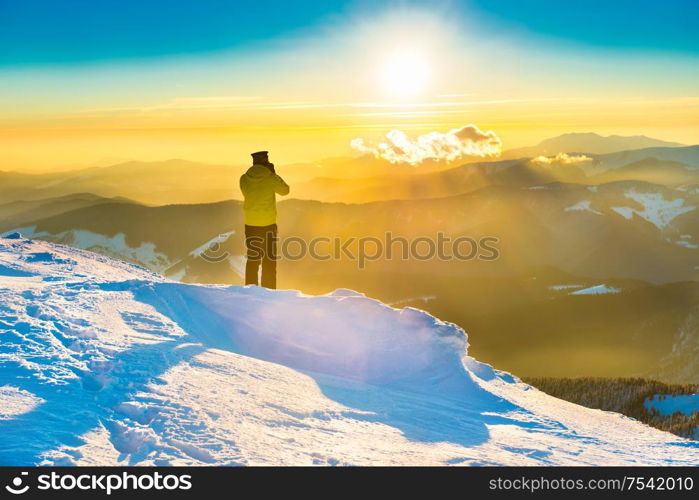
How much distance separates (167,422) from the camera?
17.5ft

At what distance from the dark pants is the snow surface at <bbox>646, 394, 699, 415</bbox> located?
8661 mm

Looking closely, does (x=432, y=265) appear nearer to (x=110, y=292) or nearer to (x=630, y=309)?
(x=630, y=309)

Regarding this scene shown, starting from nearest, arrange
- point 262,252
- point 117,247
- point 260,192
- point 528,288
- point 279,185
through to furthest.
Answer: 1. point 279,185
2. point 260,192
3. point 262,252
4. point 528,288
5. point 117,247

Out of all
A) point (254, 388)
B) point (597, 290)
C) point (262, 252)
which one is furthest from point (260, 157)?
point (597, 290)

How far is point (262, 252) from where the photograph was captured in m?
12.0

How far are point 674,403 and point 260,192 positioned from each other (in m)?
9.85

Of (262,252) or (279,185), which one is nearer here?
(279,185)

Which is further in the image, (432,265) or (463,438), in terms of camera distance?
(432,265)

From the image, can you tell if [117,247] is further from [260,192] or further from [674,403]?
[674,403]
